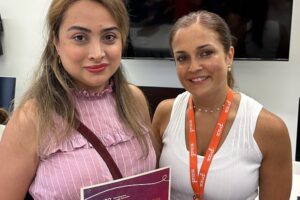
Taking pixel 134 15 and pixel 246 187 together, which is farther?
pixel 134 15

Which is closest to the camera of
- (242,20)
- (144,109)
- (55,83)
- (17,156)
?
(17,156)

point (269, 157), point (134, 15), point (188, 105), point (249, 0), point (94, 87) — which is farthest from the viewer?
point (134, 15)

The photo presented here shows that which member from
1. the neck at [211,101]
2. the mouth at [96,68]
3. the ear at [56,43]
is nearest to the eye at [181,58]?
the neck at [211,101]

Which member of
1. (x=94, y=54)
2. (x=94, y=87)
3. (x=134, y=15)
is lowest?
(x=94, y=87)

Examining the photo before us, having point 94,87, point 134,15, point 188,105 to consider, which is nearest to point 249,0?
point 134,15

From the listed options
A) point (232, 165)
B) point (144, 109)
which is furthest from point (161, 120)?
point (232, 165)

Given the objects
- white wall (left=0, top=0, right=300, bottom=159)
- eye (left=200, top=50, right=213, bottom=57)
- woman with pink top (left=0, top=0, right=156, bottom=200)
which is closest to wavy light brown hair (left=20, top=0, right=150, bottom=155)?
woman with pink top (left=0, top=0, right=156, bottom=200)

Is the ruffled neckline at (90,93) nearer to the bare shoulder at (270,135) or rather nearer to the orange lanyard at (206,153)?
the orange lanyard at (206,153)

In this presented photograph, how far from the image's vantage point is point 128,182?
3.62 ft

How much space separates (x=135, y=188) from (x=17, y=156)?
1.20 feet

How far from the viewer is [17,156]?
105cm

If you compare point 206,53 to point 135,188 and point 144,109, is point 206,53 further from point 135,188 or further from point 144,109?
point 135,188

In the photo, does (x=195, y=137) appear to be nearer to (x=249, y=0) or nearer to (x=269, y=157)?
(x=269, y=157)

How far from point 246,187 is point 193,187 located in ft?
0.66
